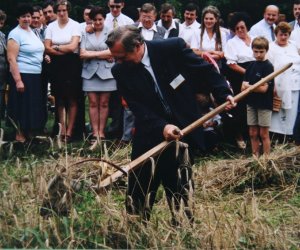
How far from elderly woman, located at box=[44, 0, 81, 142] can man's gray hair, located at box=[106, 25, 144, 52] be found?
15.5ft

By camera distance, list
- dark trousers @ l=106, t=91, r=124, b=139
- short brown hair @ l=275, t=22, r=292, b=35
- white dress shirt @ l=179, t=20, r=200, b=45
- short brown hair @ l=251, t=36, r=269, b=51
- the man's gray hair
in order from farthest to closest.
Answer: dark trousers @ l=106, t=91, r=124, b=139
white dress shirt @ l=179, t=20, r=200, b=45
short brown hair @ l=275, t=22, r=292, b=35
short brown hair @ l=251, t=36, r=269, b=51
the man's gray hair

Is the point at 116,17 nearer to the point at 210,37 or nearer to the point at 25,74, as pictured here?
the point at 210,37

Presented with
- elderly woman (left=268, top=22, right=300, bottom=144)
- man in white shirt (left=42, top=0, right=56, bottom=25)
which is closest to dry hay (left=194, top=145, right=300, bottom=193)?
elderly woman (left=268, top=22, right=300, bottom=144)

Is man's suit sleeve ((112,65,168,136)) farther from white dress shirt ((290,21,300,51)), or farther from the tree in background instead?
the tree in background

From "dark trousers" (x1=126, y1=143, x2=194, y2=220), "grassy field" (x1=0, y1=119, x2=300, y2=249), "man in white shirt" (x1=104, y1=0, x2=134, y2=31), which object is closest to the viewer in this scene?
"grassy field" (x1=0, y1=119, x2=300, y2=249)

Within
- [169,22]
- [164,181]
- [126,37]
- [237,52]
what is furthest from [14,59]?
[126,37]

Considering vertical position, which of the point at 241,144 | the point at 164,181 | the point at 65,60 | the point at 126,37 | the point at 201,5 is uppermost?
the point at 126,37

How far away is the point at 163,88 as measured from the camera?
630 centimetres

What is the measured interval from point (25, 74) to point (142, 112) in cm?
459

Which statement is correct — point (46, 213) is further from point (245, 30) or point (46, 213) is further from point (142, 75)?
point (245, 30)

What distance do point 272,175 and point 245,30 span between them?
2688 millimetres

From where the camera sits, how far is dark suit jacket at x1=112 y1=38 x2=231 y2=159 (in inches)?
247

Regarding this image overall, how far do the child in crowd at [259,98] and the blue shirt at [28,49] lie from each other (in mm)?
2568

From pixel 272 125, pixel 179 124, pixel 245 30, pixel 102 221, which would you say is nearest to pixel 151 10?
pixel 245 30
